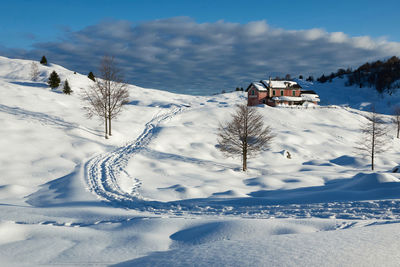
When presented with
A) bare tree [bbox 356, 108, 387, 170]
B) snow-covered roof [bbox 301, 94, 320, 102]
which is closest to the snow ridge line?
bare tree [bbox 356, 108, 387, 170]

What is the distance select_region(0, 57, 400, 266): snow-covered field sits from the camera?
17.7ft

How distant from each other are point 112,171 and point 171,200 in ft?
26.0

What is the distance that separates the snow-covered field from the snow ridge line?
90 mm

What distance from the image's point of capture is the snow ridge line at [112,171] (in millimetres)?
13680

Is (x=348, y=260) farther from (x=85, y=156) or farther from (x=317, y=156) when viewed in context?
(x=317, y=156)

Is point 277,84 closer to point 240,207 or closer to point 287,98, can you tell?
point 287,98

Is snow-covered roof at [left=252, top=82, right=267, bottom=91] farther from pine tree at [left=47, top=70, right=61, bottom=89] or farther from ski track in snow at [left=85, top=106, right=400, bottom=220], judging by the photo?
ski track in snow at [left=85, top=106, right=400, bottom=220]

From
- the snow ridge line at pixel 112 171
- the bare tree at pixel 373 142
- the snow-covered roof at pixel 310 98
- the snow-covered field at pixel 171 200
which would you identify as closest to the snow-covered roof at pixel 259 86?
the snow-covered roof at pixel 310 98

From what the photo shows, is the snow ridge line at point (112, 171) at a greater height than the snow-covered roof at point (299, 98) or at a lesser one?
lesser

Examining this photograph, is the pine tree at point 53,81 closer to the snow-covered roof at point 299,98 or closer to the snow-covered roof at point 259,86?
the snow-covered roof at point 259,86

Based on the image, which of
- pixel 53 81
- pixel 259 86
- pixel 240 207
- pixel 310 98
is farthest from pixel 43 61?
pixel 240 207

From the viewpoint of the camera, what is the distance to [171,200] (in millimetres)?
12852

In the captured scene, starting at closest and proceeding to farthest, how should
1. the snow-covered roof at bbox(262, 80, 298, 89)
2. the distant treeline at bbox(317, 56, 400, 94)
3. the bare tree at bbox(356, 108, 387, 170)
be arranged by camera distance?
the bare tree at bbox(356, 108, 387, 170)
the snow-covered roof at bbox(262, 80, 298, 89)
the distant treeline at bbox(317, 56, 400, 94)

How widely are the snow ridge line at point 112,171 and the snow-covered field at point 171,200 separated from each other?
9cm
